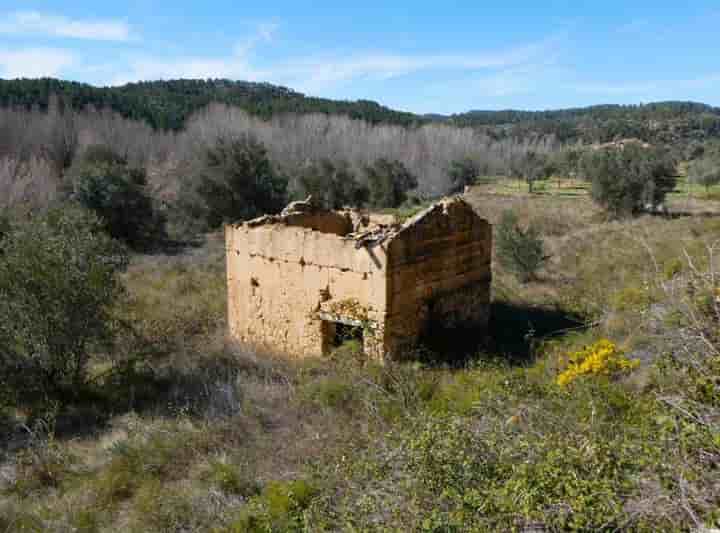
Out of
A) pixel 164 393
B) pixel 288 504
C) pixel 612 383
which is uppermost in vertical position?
pixel 612 383

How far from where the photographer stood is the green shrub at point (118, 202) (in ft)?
73.0

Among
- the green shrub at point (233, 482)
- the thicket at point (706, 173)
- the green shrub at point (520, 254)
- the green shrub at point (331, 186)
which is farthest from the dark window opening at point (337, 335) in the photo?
the thicket at point (706, 173)

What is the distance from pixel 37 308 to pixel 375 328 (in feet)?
16.8

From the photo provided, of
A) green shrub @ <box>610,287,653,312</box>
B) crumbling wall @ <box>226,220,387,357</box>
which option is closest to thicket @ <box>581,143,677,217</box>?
green shrub @ <box>610,287,653,312</box>

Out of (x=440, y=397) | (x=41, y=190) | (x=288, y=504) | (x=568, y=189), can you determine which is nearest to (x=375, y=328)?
(x=440, y=397)

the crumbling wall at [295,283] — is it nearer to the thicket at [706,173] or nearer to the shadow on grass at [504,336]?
the shadow on grass at [504,336]

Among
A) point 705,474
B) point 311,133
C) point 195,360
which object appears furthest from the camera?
point 311,133

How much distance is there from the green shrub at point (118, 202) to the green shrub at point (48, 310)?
44.4 ft

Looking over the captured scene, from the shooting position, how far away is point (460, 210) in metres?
10.1

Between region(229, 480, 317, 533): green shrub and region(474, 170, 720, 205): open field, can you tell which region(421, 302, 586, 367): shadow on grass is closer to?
region(229, 480, 317, 533): green shrub

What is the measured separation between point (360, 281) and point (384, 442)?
3745mm

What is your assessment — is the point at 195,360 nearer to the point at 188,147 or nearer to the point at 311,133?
the point at 188,147

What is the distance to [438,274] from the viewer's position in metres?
9.60

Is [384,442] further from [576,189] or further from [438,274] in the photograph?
[576,189]
